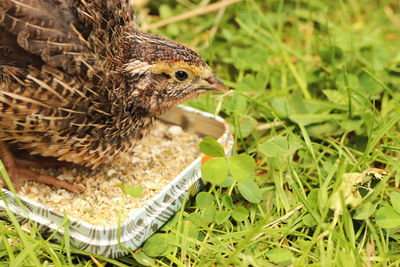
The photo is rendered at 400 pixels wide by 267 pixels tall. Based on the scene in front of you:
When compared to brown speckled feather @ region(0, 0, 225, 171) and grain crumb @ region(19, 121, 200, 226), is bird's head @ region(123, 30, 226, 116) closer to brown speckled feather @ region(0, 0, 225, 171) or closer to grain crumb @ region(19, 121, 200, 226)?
brown speckled feather @ region(0, 0, 225, 171)

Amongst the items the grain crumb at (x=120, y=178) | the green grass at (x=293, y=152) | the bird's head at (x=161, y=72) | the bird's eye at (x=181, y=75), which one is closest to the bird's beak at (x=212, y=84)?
the bird's head at (x=161, y=72)

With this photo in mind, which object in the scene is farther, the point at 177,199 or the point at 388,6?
the point at 388,6

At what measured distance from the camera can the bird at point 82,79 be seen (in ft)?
6.91

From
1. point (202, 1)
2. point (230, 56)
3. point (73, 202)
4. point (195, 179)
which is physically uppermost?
point (202, 1)

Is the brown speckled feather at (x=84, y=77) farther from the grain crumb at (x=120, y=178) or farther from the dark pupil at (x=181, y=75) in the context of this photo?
the grain crumb at (x=120, y=178)

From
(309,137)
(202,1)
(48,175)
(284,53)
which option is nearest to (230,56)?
(284,53)

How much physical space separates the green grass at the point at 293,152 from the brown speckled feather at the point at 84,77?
47 centimetres

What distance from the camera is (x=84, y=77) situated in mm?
2188

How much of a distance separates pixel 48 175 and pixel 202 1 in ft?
7.80

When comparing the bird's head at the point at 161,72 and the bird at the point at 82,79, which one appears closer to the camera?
the bird at the point at 82,79

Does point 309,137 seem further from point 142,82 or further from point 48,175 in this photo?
point 48,175

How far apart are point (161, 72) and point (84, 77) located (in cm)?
42

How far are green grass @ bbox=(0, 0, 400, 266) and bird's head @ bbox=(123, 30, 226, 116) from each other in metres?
0.49

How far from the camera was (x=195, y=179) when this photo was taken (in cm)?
257
